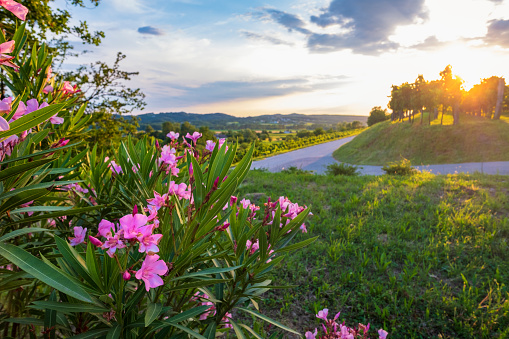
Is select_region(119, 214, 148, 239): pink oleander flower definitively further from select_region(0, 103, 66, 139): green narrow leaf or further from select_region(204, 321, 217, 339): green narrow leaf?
select_region(204, 321, 217, 339): green narrow leaf

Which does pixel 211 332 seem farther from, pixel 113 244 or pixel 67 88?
pixel 67 88

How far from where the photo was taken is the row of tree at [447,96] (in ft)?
67.7

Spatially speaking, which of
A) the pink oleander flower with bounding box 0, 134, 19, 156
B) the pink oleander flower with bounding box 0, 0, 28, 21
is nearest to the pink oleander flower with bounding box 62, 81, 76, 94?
the pink oleander flower with bounding box 0, 134, 19, 156

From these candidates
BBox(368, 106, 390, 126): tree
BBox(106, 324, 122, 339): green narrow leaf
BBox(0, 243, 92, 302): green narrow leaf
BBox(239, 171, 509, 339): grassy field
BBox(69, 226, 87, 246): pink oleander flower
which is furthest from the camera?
BBox(368, 106, 390, 126): tree

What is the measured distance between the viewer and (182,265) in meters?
0.91

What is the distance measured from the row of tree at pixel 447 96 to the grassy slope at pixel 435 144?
1.48m

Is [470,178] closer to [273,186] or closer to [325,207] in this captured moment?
[325,207]

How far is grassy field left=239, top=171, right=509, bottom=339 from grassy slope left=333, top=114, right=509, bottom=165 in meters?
12.1

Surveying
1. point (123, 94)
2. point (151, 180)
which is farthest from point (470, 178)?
point (123, 94)

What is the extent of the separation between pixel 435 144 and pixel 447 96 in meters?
4.19

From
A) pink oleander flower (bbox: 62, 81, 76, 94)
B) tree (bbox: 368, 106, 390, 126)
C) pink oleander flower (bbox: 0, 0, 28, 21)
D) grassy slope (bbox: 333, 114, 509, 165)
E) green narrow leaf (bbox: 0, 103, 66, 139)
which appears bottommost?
grassy slope (bbox: 333, 114, 509, 165)

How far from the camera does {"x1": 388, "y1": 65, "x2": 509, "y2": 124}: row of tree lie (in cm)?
2064

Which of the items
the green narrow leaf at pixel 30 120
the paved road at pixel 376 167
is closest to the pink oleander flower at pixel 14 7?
the green narrow leaf at pixel 30 120

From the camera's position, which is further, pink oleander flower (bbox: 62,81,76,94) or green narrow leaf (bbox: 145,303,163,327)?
pink oleander flower (bbox: 62,81,76,94)
